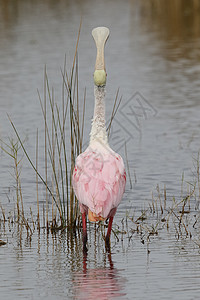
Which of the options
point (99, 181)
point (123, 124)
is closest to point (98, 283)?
point (99, 181)

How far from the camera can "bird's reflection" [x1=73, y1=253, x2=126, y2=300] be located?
7.05m

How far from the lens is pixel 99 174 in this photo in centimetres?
816

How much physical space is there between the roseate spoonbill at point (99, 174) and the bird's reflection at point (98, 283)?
1.85ft

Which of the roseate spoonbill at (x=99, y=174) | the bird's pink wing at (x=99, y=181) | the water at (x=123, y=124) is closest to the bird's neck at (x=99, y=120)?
the roseate spoonbill at (x=99, y=174)

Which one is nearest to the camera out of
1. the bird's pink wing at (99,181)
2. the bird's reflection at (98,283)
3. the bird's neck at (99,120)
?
the bird's reflection at (98,283)

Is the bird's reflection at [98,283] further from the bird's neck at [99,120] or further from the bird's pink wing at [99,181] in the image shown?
the bird's neck at [99,120]

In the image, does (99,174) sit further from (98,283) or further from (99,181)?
(98,283)

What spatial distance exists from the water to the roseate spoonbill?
0.57 meters

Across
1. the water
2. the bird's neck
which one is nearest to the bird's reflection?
the water

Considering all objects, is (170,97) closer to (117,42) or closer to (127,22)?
(117,42)

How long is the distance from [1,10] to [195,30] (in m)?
11.7

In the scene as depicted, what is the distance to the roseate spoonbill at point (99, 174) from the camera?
812cm

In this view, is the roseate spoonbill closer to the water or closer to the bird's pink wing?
the bird's pink wing

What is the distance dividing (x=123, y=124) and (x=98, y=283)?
887cm
